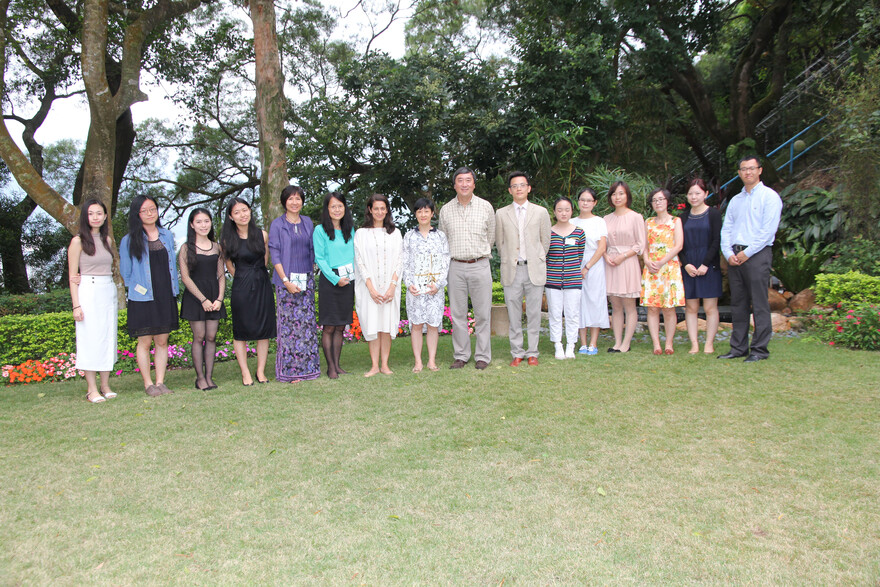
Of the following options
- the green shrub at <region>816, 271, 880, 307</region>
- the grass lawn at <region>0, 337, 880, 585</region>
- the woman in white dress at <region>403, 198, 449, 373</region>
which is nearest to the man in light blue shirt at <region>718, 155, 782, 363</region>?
the grass lawn at <region>0, 337, 880, 585</region>

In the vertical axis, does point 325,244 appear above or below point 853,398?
→ above

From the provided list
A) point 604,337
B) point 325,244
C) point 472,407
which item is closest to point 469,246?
point 325,244

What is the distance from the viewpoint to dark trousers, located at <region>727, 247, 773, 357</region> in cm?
515

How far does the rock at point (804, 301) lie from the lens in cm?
742

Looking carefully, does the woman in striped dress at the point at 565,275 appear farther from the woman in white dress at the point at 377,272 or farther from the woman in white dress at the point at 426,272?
the woman in white dress at the point at 377,272

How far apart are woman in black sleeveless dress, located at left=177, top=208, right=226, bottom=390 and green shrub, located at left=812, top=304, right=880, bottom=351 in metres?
5.85

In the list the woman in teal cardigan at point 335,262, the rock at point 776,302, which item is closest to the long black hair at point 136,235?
the woman in teal cardigan at point 335,262

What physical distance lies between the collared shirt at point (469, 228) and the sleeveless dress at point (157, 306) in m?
2.37

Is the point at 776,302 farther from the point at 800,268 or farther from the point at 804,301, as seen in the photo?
the point at 800,268

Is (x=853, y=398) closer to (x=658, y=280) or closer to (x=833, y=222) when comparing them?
(x=658, y=280)

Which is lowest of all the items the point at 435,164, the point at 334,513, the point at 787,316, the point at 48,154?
the point at 334,513

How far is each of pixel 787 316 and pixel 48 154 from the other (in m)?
18.5

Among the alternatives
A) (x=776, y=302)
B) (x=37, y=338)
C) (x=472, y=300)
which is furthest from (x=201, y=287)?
(x=776, y=302)

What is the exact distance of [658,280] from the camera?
571 cm
